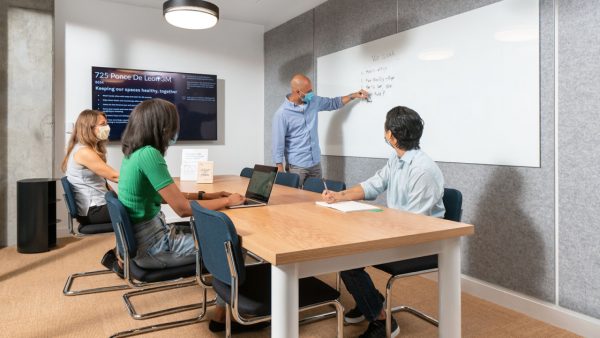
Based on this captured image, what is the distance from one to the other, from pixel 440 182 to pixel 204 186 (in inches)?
67.6

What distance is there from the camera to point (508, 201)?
2.74 meters

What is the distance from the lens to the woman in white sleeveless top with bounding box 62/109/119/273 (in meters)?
3.09

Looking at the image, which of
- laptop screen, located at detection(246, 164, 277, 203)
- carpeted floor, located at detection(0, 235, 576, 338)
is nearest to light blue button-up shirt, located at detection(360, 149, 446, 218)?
laptop screen, located at detection(246, 164, 277, 203)

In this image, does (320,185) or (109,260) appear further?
(320,185)

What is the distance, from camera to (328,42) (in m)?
4.41

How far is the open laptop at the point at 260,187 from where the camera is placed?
2258 millimetres

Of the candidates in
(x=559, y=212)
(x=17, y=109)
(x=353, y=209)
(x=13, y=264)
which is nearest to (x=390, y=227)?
(x=353, y=209)

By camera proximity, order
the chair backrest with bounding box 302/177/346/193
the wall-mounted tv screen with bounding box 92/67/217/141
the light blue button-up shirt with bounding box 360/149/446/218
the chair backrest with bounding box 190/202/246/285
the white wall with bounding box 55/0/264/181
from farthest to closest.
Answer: the wall-mounted tv screen with bounding box 92/67/217/141 → the white wall with bounding box 55/0/264/181 → the chair backrest with bounding box 302/177/346/193 → the light blue button-up shirt with bounding box 360/149/446/218 → the chair backrest with bounding box 190/202/246/285

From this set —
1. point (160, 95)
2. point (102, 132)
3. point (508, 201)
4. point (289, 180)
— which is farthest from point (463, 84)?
point (160, 95)

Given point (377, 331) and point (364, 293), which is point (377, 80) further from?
point (377, 331)

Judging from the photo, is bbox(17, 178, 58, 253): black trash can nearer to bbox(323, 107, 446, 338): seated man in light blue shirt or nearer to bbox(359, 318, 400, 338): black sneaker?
bbox(323, 107, 446, 338): seated man in light blue shirt

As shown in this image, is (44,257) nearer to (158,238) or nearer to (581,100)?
(158,238)

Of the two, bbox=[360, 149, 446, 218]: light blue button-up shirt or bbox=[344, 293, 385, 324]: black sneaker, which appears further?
bbox=[344, 293, 385, 324]: black sneaker

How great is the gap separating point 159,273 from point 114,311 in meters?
Result: 0.87
